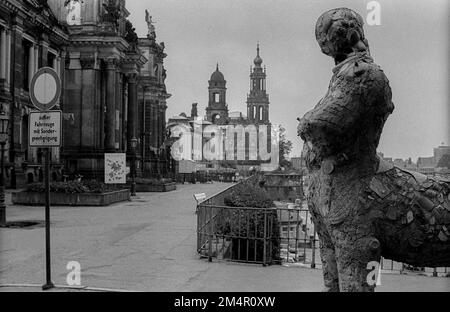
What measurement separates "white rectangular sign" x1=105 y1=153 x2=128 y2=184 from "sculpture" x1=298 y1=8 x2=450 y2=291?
25.8 metres

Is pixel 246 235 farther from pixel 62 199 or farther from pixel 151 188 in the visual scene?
pixel 151 188

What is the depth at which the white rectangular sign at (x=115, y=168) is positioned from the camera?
28.0 meters

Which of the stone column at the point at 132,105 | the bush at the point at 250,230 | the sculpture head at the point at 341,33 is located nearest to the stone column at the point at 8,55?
the stone column at the point at 132,105

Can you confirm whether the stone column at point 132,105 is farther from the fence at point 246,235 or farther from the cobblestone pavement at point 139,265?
the fence at point 246,235


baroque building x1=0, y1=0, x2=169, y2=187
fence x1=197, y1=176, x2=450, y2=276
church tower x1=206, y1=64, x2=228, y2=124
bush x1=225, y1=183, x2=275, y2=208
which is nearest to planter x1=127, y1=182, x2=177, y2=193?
baroque building x1=0, y1=0, x2=169, y2=187

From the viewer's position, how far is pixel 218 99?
157000 millimetres

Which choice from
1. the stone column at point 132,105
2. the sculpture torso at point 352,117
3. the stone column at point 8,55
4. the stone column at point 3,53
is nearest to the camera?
the sculpture torso at point 352,117

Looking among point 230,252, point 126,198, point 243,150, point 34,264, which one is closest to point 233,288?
point 230,252

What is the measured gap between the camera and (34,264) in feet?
31.0

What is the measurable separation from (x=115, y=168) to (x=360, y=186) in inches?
1026

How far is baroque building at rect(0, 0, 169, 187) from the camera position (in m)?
32.1

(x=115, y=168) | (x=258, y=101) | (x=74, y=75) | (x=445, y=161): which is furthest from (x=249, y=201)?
(x=258, y=101)

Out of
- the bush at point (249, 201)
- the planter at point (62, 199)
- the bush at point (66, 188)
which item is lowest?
the planter at point (62, 199)
